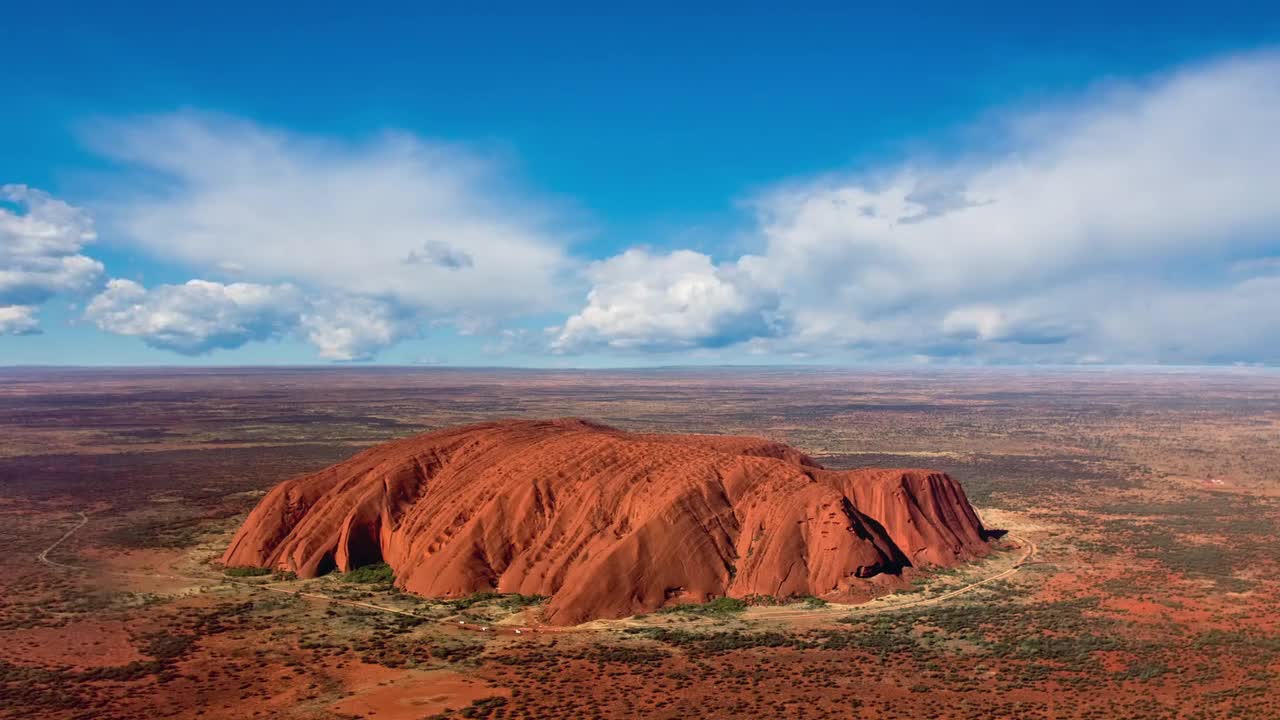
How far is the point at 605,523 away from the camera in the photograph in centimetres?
3866

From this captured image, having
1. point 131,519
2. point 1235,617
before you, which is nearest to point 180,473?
point 131,519

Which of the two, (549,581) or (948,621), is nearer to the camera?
(948,621)

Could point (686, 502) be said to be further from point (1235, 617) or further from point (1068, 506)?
point (1068, 506)

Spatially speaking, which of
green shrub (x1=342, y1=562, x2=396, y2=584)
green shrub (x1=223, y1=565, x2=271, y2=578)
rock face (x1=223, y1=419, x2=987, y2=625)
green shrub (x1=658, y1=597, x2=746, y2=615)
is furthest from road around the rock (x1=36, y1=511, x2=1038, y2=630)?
green shrub (x1=342, y1=562, x2=396, y2=584)

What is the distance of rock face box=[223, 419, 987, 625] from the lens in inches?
1423

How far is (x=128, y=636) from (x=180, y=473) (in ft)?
171

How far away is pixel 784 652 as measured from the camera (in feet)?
97.0

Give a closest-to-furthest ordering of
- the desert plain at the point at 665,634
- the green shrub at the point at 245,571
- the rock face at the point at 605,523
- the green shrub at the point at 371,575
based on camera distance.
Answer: the desert plain at the point at 665,634, the rock face at the point at 605,523, the green shrub at the point at 371,575, the green shrub at the point at 245,571

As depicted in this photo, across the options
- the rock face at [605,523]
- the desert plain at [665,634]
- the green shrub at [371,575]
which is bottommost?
the desert plain at [665,634]

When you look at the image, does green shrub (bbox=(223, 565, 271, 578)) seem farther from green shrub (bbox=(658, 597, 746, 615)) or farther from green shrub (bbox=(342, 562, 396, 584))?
green shrub (bbox=(658, 597, 746, 615))

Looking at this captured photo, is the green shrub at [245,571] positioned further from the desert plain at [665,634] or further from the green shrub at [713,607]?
the green shrub at [713,607]

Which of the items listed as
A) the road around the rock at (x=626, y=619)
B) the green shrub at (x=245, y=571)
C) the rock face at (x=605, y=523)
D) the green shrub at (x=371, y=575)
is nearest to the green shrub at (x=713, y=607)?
the rock face at (x=605, y=523)

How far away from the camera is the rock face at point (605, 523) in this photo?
3616 cm

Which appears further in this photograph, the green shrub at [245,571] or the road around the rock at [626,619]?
the green shrub at [245,571]
